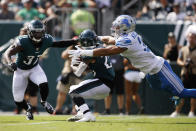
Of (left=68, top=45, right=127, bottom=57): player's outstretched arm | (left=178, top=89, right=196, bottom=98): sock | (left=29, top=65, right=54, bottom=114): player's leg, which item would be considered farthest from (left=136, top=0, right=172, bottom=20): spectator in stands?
(left=68, top=45, right=127, bottom=57): player's outstretched arm

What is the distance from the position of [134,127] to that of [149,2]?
22.6 feet

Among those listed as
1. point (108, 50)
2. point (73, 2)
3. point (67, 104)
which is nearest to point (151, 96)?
point (67, 104)

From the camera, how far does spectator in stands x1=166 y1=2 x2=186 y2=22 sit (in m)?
12.9

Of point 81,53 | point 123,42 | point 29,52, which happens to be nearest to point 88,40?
point 81,53

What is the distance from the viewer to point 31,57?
9.05 meters

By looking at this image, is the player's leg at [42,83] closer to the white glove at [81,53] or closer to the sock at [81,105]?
the sock at [81,105]

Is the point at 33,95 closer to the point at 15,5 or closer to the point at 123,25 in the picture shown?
the point at 15,5

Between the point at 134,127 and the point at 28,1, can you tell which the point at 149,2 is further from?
the point at 134,127

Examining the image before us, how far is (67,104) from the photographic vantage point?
12.7m

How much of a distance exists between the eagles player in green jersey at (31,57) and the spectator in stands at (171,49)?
3.62m

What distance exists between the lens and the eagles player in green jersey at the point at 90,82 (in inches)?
323

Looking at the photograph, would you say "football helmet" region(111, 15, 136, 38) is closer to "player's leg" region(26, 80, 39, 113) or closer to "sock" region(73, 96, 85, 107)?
"sock" region(73, 96, 85, 107)

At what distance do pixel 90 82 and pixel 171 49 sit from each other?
166 inches

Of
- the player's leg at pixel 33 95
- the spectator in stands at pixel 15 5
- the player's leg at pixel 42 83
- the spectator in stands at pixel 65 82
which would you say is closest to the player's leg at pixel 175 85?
the player's leg at pixel 42 83
